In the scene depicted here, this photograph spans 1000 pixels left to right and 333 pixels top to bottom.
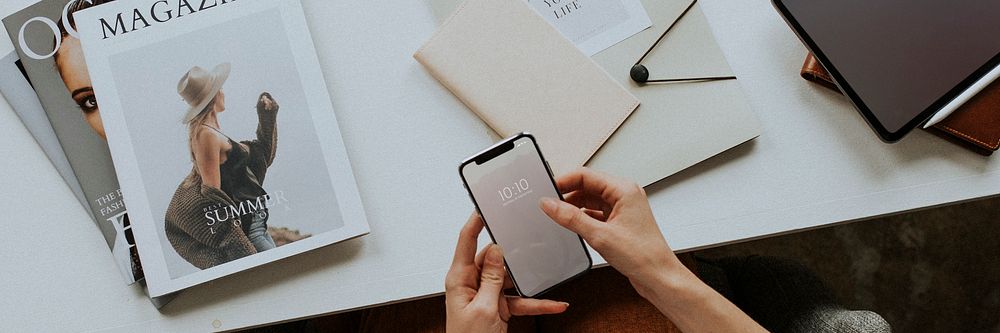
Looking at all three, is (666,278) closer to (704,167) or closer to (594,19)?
(704,167)

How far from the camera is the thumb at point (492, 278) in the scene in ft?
2.09

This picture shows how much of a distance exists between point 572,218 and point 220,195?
0.37 metres

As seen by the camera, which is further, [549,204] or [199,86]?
[199,86]

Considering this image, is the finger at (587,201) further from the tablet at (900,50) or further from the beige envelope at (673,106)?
the tablet at (900,50)

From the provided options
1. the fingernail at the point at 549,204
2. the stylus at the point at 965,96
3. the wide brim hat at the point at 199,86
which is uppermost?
the wide brim hat at the point at 199,86

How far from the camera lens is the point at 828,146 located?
0.71m

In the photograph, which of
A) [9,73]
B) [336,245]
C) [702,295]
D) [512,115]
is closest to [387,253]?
[336,245]

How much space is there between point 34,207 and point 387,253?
40cm

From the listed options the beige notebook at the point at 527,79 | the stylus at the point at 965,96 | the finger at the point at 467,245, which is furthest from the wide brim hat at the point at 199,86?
the stylus at the point at 965,96

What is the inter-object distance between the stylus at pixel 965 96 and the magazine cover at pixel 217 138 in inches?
22.8

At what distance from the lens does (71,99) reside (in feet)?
2.42

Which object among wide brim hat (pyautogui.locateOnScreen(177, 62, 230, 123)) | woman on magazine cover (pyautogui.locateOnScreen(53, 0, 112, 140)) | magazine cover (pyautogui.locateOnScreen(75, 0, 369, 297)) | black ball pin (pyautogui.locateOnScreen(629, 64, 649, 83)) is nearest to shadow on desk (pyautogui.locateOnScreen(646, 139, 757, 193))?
black ball pin (pyautogui.locateOnScreen(629, 64, 649, 83))

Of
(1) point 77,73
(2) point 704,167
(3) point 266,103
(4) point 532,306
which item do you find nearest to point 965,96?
(2) point 704,167

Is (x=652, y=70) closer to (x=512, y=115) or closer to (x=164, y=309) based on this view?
(x=512, y=115)
